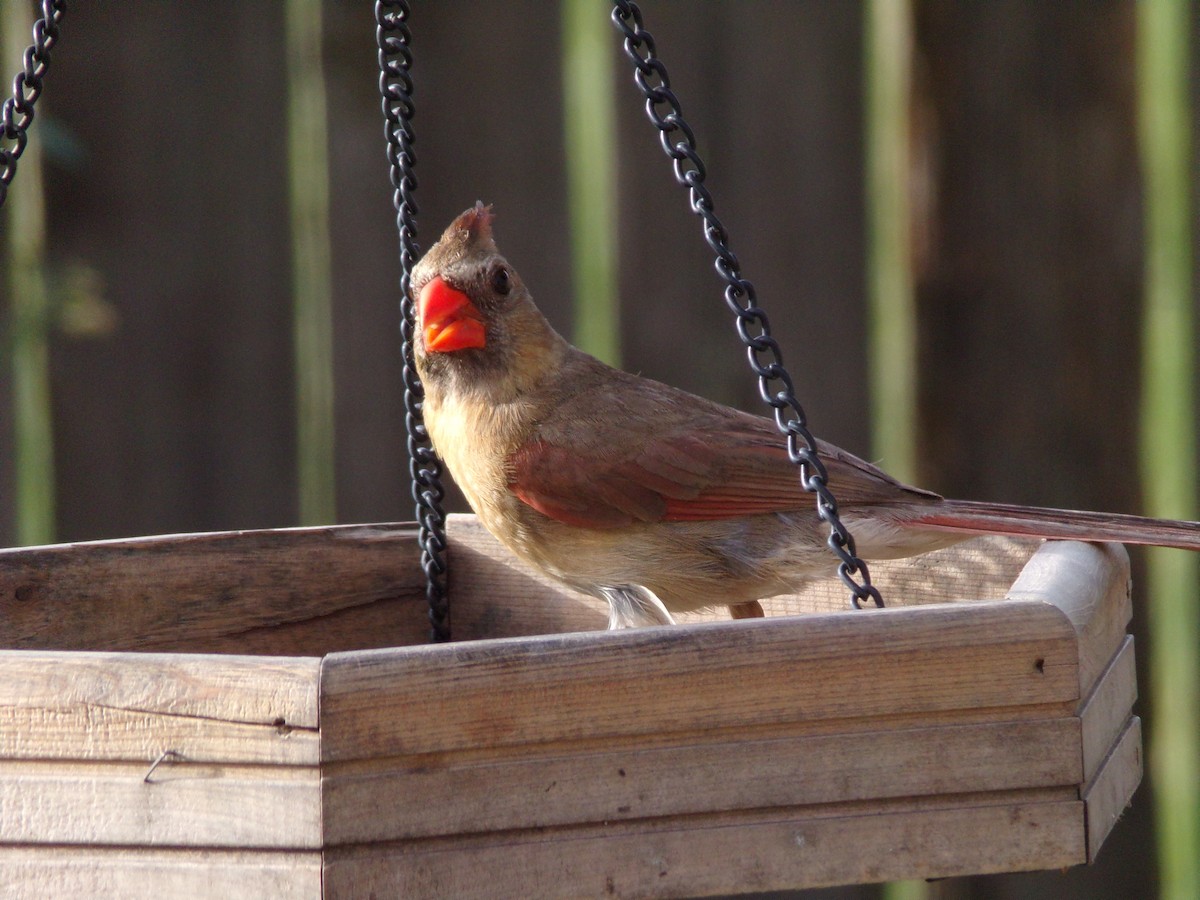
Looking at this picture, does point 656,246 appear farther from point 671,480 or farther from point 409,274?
point 671,480

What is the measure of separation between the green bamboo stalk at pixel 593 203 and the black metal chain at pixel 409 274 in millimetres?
834

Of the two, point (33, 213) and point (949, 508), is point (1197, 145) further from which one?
point (33, 213)

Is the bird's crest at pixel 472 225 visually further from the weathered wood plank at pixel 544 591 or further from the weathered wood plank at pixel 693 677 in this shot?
the weathered wood plank at pixel 693 677

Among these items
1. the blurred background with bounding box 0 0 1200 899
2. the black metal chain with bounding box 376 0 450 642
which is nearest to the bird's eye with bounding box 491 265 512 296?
the black metal chain with bounding box 376 0 450 642

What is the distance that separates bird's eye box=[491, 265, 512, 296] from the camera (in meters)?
2.20

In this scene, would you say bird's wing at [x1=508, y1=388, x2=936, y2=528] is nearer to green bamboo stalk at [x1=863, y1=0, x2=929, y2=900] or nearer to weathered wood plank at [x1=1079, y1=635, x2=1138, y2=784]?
weathered wood plank at [x1=1079, y1=635, x2=1138, y2=784]

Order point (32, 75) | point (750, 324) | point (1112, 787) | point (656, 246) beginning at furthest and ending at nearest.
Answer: point (656, 246)
point (32, 75)
point (750, 324)
point (1112, 787)

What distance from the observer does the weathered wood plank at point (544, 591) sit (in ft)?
7.04

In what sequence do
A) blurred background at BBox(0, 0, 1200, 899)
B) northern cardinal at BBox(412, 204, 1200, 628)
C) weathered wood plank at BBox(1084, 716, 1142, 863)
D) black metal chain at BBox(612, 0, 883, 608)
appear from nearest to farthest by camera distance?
weathered wood plank at BBox(1084, 716, 1142, 863) → black metal chain at BBox(612, 0, 883, 608) → northern cardinal at BBox(412, 204, 1200, 628) → blurred background at BBox(0, 0, 1200, 899)

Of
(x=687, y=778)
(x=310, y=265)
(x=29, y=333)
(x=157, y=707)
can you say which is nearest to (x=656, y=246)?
(x=310, y=265)

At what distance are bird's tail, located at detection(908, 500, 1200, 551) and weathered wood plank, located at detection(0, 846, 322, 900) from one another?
102cm

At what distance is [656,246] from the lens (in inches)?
120

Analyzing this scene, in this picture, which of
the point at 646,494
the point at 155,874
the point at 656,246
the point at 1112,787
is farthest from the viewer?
the point at 656,246

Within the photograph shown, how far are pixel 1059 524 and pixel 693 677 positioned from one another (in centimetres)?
72
